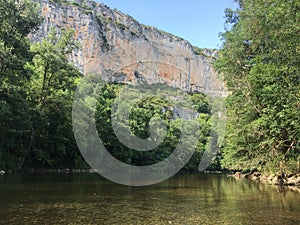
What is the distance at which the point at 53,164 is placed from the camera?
32.5 metres

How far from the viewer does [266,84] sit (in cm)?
1623

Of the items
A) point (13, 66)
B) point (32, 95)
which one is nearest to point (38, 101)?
point (32, 95)

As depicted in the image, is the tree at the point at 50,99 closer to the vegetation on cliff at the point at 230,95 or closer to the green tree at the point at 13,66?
the vegetation on cliff at the point at 230,95

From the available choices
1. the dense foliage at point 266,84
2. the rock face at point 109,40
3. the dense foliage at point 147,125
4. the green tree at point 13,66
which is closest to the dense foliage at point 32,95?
the green tree at point 13,66

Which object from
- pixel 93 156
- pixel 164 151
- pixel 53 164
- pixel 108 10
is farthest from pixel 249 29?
pixel 108 10

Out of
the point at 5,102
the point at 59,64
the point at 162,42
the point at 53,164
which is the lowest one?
the point at 53,164

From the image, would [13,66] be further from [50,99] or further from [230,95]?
[230,95]

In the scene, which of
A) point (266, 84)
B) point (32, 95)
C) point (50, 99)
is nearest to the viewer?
point (266, 84)

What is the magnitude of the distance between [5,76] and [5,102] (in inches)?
175

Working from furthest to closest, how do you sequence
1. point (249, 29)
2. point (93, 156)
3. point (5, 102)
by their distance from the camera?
1. point (93, 156)
2. point (5, 102)
3. point (249, 29)

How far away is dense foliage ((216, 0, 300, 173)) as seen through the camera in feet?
47.8

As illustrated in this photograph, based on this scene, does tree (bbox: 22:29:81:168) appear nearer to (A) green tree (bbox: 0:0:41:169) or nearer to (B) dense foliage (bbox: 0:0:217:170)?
(B) dense foliage (bbox: 0:0:217:170)

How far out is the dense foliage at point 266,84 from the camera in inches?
574

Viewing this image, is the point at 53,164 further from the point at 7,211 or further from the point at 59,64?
the point at 7,211
